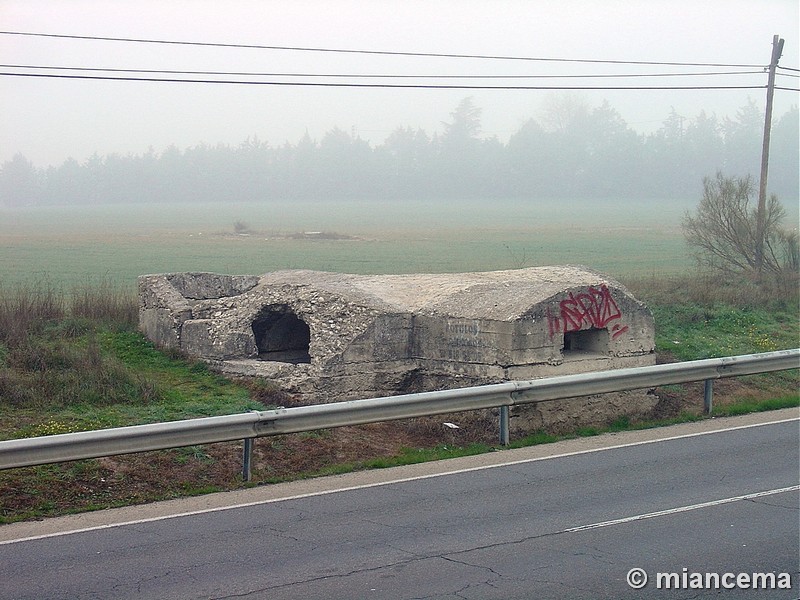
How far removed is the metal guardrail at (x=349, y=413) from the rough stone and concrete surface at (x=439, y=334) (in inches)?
61.0

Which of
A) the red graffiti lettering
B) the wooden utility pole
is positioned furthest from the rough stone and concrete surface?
the wooden utility pole

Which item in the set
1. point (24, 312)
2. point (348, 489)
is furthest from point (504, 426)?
point (24, 312)

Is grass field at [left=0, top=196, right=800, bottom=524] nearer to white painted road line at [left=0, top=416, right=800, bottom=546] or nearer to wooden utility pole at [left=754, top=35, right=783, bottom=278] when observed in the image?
white painted road line at [left=0, top=416, right=800, bottom=546]

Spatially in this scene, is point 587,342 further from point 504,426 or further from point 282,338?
point 282,338

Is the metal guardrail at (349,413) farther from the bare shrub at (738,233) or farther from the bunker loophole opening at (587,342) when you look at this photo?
the bare shrub at (738,233)

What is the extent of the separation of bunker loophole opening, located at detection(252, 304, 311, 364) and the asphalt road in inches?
307

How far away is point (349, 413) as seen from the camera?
33.8ft

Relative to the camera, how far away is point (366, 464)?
400 inches

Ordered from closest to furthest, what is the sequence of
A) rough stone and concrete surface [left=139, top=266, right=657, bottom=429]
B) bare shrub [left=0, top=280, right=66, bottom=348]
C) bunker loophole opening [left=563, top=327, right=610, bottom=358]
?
rough stone and concrete surface [left=139, top=266, right=657, bottom=429] < bunker loophole opening [left=563, top=327, right=610, bottom=358] < bare shrub [left=0, top=280, right=66, bottom=348]

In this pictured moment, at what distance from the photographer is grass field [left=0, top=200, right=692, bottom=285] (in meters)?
41.5

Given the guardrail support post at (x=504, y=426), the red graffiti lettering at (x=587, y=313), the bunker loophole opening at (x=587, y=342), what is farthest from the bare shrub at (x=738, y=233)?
the guardrail support post at (x=504, y=426)

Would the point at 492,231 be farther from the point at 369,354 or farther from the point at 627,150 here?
the point at 369,354

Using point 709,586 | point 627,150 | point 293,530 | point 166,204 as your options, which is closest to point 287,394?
point 293,530

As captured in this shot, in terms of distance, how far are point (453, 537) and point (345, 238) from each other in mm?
54338
